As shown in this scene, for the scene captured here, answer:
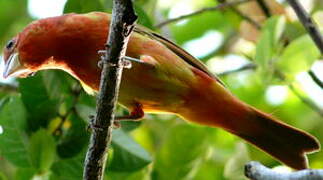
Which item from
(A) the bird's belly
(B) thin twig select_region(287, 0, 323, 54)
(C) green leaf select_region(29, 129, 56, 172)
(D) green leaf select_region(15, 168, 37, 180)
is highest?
(B) thin twig select_region(287, 0, 323, 54)

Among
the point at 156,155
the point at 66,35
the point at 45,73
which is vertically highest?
the point at 66,35

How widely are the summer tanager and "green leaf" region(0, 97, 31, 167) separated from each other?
0.21m

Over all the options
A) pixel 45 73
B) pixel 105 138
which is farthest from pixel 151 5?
pixel 105 138

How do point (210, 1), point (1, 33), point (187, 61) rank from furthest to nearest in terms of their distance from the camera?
point (210, 1), point (1, 33), point (187, 61)

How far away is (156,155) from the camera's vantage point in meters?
4.28

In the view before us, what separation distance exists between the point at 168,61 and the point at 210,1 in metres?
3.14

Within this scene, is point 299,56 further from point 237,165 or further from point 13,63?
point 13,63

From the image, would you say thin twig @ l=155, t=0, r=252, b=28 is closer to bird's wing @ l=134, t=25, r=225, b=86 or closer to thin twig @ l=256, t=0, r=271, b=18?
thin twig @ l=256, t=0, r=271, b=18

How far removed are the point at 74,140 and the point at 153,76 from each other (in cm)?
69

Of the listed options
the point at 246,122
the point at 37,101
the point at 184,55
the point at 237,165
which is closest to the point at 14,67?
the point at 37,101

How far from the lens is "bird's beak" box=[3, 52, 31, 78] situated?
12.3ft

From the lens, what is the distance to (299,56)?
414 cm

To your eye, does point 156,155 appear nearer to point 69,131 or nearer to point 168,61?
point 69,131

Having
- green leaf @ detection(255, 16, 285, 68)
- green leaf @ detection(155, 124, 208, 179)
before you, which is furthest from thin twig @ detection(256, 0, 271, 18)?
green leaf @ detection(155, 124, 208, 179)
